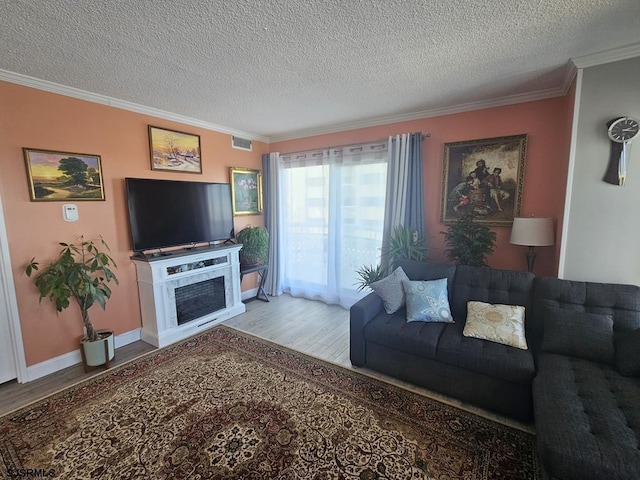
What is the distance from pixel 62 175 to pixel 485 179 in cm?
425

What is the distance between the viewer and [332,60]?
2174 millimetres

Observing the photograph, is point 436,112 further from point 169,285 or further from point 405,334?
point 169,285

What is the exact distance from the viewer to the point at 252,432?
6.32 feet

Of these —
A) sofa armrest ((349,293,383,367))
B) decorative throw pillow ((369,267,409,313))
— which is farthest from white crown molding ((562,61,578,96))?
sofa armrest ((349,293,383,367))

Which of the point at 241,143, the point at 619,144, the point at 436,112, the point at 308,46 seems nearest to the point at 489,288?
the point at 619,144

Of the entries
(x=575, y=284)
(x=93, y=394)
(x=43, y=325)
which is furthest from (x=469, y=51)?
(x=43, y=325)

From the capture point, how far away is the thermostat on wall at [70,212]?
8.76ft

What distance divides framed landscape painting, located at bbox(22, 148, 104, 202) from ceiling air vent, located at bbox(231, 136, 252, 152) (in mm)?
1782

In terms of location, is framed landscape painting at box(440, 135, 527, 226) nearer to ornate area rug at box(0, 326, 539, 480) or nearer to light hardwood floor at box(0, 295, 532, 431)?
light hardwood floor at box(0, 295, 532, 431)

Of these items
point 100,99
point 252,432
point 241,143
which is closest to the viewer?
point 252,432

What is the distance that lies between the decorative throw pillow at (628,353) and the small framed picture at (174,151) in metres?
4.35

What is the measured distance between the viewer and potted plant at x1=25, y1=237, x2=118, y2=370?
2.45 meters

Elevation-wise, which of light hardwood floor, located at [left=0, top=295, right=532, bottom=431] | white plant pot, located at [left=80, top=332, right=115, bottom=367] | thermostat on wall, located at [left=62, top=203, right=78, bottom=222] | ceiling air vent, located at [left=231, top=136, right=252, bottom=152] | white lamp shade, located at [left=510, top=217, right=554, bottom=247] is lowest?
light hardwood floor, located at [left=0, top=295, right=532, bottom=431]

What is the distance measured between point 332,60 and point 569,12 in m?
1.45
